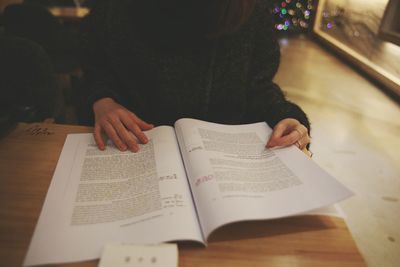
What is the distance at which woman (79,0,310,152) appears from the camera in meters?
0.66

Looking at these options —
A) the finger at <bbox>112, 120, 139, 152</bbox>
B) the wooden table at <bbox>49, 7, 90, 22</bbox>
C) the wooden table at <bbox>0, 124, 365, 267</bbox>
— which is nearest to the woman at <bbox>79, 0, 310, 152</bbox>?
the finger at <bbox>112, 120, 139, 152</bbox>

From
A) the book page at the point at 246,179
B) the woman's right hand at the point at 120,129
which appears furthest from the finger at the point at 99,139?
the book page at the point at 246,179

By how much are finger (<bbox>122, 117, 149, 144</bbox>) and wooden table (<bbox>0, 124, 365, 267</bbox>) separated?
0.49 feet

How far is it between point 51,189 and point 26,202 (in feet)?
0.11

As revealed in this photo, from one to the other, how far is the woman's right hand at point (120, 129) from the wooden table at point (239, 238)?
113mm

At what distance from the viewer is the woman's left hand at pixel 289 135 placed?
1.68 feet

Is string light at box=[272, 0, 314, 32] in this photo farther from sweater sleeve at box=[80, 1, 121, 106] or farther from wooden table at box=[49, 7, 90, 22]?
sweater sleeve at box=[80, 1, 121, 106]

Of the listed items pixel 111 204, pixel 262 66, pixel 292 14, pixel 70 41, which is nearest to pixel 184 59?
pixel 262 66

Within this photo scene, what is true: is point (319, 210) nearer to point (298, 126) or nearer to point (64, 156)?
point (298, 126)

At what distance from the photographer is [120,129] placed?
52 centimetres

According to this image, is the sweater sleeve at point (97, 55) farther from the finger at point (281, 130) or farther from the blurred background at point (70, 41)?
the finger at point (281, 130)

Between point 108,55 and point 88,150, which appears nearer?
point 88,150

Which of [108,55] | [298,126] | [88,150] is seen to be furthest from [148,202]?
[108,55]

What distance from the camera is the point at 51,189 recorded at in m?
0.41
